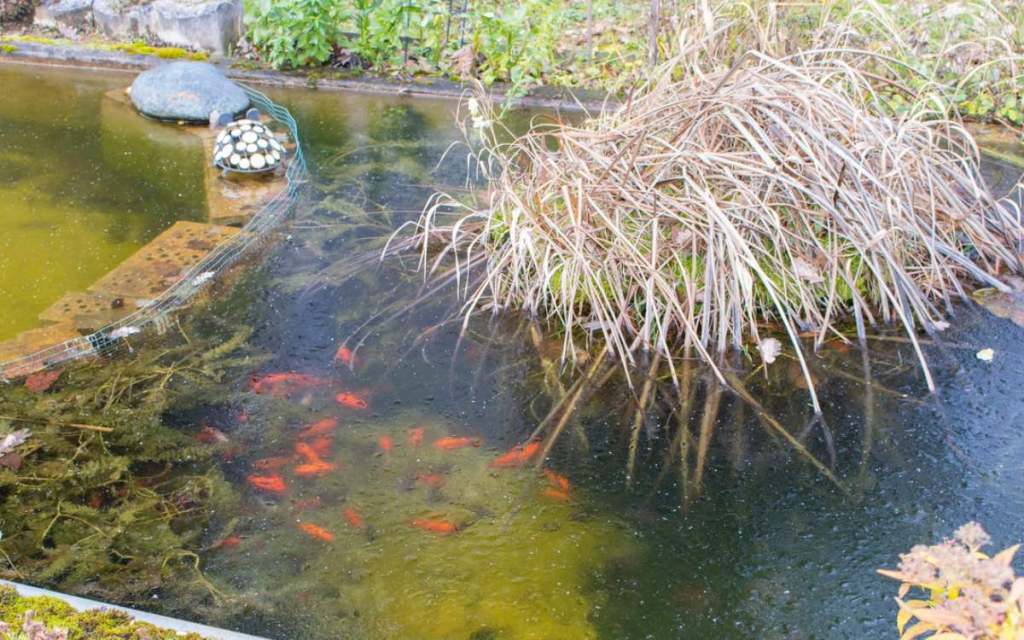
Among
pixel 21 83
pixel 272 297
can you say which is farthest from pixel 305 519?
pixel 21 83

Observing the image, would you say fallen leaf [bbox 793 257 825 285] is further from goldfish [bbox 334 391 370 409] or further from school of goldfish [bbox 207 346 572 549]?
goldfish [bbox 334 391 370 409]

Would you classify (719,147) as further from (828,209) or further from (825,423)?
(825,423)

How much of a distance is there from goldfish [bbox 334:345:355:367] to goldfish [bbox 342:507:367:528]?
0.96 meters

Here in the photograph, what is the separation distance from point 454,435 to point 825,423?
1451mm

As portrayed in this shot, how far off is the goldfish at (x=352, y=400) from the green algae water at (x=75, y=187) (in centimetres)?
155

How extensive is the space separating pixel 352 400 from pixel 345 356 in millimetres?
353

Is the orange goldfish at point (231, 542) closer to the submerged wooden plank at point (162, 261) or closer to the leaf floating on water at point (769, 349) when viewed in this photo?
the submerged wooden plank at point (162, 261)

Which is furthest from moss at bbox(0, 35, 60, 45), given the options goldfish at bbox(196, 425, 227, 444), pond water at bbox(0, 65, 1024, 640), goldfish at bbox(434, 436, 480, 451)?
goldfish at bbox(434, 436, 480, 451)

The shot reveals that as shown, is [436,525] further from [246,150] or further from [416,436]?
[246,150]

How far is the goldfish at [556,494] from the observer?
3.21 m

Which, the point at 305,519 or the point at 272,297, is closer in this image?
the point at 305,519

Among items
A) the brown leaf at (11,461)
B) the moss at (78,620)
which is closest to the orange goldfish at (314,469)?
the brown leaf at (11,461)

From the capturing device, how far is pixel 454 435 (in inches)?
139

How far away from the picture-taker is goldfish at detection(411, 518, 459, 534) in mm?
3039
